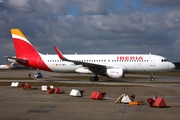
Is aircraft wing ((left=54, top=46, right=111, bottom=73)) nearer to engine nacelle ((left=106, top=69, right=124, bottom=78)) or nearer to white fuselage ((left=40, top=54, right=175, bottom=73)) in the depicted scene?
white fuselage ((left=40, top=54, right=175, bottom=73))

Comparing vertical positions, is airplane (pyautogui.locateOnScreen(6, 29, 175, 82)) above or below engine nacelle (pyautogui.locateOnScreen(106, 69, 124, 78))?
above

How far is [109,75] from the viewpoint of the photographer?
39.9 metres

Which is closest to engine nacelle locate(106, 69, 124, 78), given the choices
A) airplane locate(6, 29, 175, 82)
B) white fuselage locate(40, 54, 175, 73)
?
airplane locate(6, 29, 175, 82)

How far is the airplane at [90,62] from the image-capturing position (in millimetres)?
41741

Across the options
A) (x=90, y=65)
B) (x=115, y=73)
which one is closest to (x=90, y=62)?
(x=90, y=65)

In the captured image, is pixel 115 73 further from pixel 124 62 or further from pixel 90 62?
pixel 90 62

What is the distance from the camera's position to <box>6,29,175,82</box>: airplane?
137 feet

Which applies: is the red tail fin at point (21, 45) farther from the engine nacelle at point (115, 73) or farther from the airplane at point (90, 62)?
the engine nacelle at point (115, 73)

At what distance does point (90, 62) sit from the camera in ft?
142

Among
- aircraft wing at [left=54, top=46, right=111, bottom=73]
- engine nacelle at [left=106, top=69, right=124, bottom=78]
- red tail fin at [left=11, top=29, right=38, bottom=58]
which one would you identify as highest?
red tail fin at [left=11, top=29, right=38, bottom=58]

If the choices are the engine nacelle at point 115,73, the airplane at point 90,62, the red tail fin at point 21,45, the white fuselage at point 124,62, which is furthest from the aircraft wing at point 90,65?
the red tail fin at point 21,45

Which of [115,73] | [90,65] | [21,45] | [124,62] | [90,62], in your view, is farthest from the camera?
[21,45]

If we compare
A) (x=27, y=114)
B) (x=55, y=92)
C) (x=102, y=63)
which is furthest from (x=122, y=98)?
(x=102, y=63)

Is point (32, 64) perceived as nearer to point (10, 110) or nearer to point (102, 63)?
point (102, 63)
